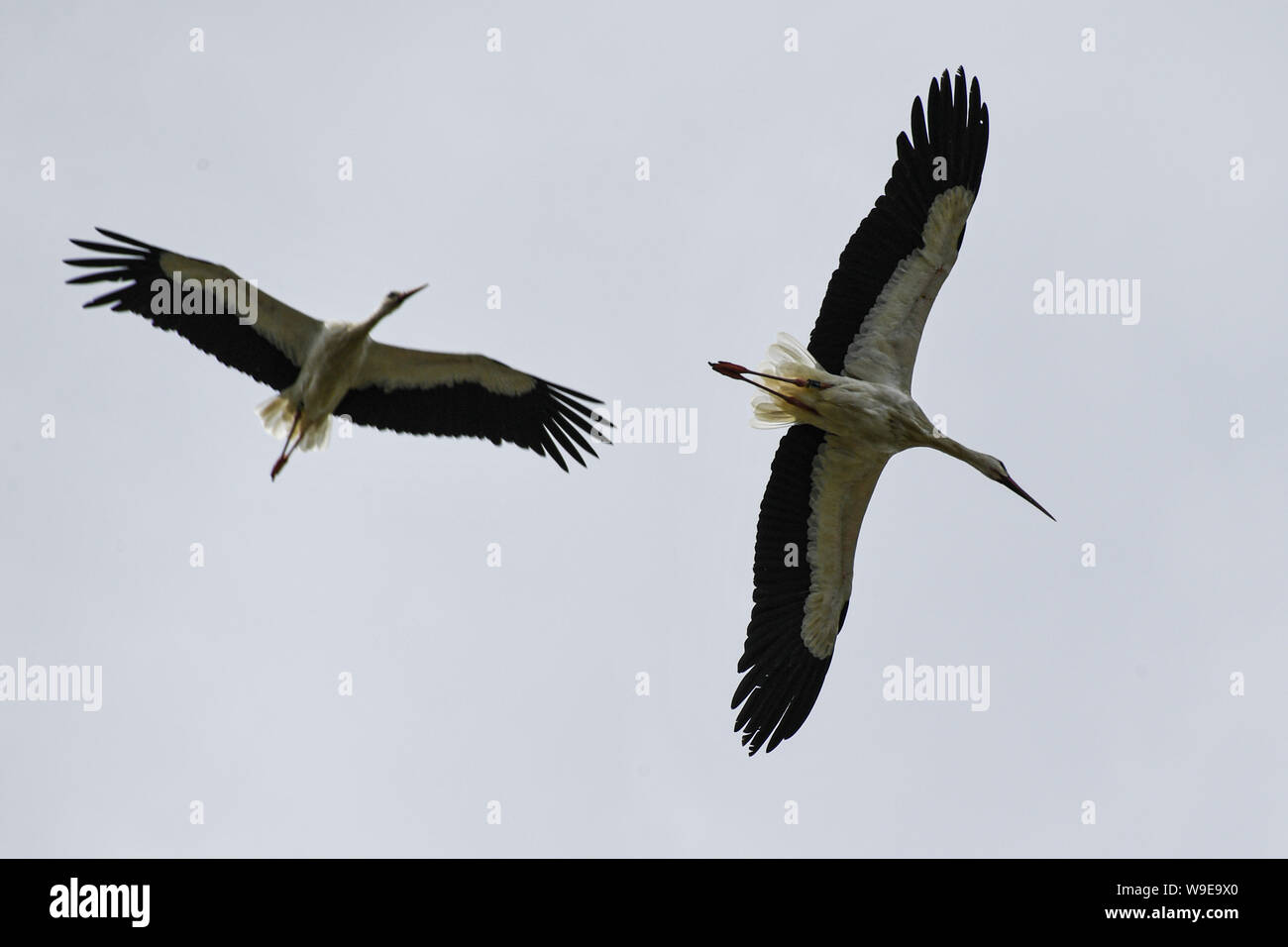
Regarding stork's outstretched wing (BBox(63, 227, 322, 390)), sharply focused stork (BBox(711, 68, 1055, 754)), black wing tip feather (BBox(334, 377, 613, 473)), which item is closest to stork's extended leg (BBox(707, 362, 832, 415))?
sharply focused stork (BBox(711, 68, 1055, 754))

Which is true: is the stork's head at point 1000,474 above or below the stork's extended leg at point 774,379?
below

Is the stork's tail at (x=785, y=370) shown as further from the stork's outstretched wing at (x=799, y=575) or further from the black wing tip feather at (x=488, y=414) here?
the black wing tip feather at (x=488, y=414)

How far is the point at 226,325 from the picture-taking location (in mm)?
11008

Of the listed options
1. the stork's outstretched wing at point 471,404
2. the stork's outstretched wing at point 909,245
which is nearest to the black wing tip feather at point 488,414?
the stork's outstretched wing at point 471,404

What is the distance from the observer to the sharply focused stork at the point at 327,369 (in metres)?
10.7

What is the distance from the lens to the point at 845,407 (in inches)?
419

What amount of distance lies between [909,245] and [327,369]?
3.87 m

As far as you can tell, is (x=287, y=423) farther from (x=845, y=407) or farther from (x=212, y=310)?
(x=845, y=407)

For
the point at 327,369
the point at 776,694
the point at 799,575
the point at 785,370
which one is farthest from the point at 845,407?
the point at 327,369

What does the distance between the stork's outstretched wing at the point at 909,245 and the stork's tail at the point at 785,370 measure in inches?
6.9

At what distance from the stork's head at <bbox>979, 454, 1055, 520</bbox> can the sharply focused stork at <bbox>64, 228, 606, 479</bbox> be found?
8.58 feet

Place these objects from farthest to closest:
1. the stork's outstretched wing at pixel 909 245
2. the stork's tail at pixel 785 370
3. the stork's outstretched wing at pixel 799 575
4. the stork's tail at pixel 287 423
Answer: the stork's tail at pixel 287 423
the stork's outstretched wing at pixel 799 575
the stork's tail at pixel 785 370
the stork's outstretched wing at pixel 909 245

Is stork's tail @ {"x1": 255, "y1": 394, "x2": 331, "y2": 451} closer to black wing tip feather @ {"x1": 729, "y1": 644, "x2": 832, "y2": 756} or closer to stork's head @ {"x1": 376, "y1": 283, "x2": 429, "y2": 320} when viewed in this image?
stork's head @ {"x1": 376, "y1": 283, "x2": 429, "y2": 320}
